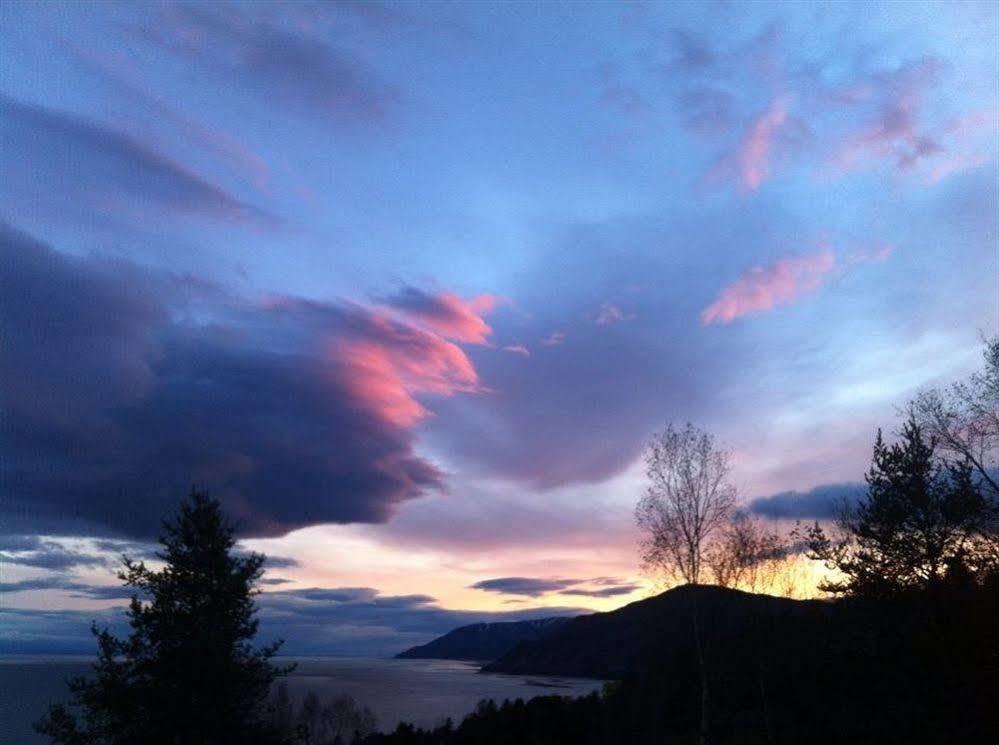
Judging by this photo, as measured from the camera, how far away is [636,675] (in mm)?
74125

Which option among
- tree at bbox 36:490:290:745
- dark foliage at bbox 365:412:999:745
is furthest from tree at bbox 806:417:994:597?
tree at bbox 36:490:290:745

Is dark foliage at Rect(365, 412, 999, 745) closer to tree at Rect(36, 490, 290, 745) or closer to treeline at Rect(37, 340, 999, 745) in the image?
treeline at Rect(37, 340, 999, 745)

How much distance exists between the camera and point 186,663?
23.0 m

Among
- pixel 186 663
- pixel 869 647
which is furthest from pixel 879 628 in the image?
pixel 186 663

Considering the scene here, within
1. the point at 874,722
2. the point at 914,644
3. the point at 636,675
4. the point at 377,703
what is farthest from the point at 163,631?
the point at 377,703

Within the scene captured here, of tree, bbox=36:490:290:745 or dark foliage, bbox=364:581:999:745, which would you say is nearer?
tree, bbox=36:490:290:745

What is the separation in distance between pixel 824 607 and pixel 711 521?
2709 centimetres

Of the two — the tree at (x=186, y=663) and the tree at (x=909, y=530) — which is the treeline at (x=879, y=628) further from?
the tree at (x=186, y=663)

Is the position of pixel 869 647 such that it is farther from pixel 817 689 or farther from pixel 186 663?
pixel 186 663

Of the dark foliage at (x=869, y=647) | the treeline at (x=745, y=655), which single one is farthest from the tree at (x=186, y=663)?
the dark foliage at (x=869, y=647)

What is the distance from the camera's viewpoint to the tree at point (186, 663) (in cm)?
2242

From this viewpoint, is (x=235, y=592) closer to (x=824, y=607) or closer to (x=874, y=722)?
(x=874, y=722)

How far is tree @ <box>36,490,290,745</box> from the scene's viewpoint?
2242 cm

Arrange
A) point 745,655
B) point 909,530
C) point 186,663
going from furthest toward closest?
1. point 745,655
2. point 909,530
3. point 186,663
